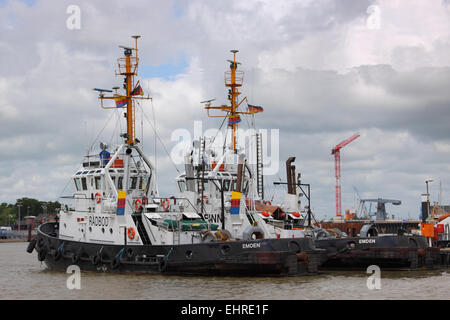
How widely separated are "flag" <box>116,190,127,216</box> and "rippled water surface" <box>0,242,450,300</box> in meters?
3.16

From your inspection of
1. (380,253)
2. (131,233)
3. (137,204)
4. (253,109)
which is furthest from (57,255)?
(253,109)

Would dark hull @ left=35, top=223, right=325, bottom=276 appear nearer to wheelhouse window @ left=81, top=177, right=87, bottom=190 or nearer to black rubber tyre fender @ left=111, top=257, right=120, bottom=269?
black rubber tyre fender @ left=111, top=257, right=120, bottom=269

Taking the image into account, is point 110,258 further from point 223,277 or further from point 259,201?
point 259,201

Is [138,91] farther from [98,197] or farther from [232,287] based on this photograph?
[232,287]

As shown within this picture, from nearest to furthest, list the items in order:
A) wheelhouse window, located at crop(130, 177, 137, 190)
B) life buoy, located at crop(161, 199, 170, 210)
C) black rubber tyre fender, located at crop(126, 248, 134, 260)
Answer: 1. black rubber tyre fender, located at crop(126, 248, 134, 260)
2. life buoy, located at crop(161, 199, 170, 210)
3. wheelhouse window, located at crop(130, 177, 137, 190)

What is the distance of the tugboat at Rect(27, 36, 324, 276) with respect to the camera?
1155 inches

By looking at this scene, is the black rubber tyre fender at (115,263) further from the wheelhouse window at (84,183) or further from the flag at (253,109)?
the flag at (253,109)

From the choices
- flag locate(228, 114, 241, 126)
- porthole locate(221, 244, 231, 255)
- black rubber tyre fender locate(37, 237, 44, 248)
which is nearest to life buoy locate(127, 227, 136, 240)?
porthole locate(221, 244, 231, 255)

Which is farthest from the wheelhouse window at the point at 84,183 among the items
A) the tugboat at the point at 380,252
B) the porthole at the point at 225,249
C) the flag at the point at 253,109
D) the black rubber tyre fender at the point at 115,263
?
the flag at the point at 253,109

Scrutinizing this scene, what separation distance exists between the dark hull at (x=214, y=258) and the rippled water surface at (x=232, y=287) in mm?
407

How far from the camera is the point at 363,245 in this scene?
34.4 meters

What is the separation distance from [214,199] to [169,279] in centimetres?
1212

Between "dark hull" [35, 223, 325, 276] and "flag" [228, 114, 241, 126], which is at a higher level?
"flag" [228, 114, 241, 126]
